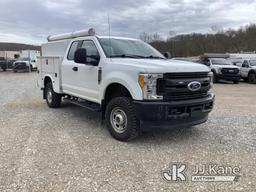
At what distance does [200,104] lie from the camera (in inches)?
216

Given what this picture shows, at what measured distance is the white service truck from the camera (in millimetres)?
5090

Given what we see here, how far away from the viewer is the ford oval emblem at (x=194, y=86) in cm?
534

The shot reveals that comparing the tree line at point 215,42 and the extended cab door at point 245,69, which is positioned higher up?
the tree line at point 215,42

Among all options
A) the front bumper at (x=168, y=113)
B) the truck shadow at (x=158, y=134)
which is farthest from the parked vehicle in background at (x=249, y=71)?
the front bumper at (x=168, y=113)

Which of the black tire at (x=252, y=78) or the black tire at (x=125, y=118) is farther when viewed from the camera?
the black tire at (x=252, y=78)

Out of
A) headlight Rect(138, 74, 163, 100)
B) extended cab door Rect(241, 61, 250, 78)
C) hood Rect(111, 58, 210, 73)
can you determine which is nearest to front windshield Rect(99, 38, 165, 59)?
hood Rect(111, 58, 210, 73)

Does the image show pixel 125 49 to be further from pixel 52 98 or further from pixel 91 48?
pixel 52 98

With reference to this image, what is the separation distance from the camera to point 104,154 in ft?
16.0

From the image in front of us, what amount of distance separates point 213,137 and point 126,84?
2.05m

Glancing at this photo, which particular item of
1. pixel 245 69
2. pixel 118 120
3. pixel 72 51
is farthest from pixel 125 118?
pixel 245 69

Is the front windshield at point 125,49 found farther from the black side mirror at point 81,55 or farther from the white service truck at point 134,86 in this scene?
the black side mirror at point 81,55

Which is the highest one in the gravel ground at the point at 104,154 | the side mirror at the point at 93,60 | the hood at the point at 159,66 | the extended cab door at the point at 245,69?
the side mirror at the point at 93,60

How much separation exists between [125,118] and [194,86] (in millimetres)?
1369

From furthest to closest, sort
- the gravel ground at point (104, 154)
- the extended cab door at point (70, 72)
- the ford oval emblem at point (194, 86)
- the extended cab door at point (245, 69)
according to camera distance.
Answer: the extended cab door at point (245, 69) < the extended cab door at point (70, 72) < the ford oval emblem at point (194, 86) < the gravel ground at point (104, 154)
